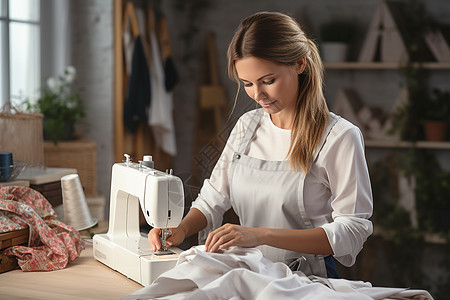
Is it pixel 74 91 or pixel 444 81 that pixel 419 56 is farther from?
pixel 74 91

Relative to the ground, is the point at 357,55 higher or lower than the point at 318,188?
higher

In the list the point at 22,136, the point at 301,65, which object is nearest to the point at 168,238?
the point at 301,65

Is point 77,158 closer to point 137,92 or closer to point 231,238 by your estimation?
point 137,92

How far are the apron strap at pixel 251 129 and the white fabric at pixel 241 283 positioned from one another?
0.50 metres

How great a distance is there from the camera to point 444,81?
4.05 meters

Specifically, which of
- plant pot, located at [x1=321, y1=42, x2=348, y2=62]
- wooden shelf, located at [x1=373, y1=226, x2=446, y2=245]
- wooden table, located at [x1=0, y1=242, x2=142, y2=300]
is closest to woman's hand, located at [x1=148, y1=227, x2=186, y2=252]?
wooden table, located at [x1=0, y1=242, x2=142, y2=300]

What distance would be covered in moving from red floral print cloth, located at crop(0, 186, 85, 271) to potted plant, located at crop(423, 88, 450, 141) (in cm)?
272

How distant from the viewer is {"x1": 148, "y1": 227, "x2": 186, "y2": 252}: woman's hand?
5.71ft

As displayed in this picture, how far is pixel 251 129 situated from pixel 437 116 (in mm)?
2352

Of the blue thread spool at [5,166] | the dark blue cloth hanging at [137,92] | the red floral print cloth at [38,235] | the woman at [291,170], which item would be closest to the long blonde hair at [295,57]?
the woman at [291,170]

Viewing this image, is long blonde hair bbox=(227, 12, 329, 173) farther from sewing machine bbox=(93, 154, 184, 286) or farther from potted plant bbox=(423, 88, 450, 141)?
potted plant bbox=(423, 88, 450, 141)

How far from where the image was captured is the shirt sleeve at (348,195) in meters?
1.64

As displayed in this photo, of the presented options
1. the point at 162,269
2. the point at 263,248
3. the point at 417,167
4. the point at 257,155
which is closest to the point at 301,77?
the point at 257,155

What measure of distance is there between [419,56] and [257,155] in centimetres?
248
